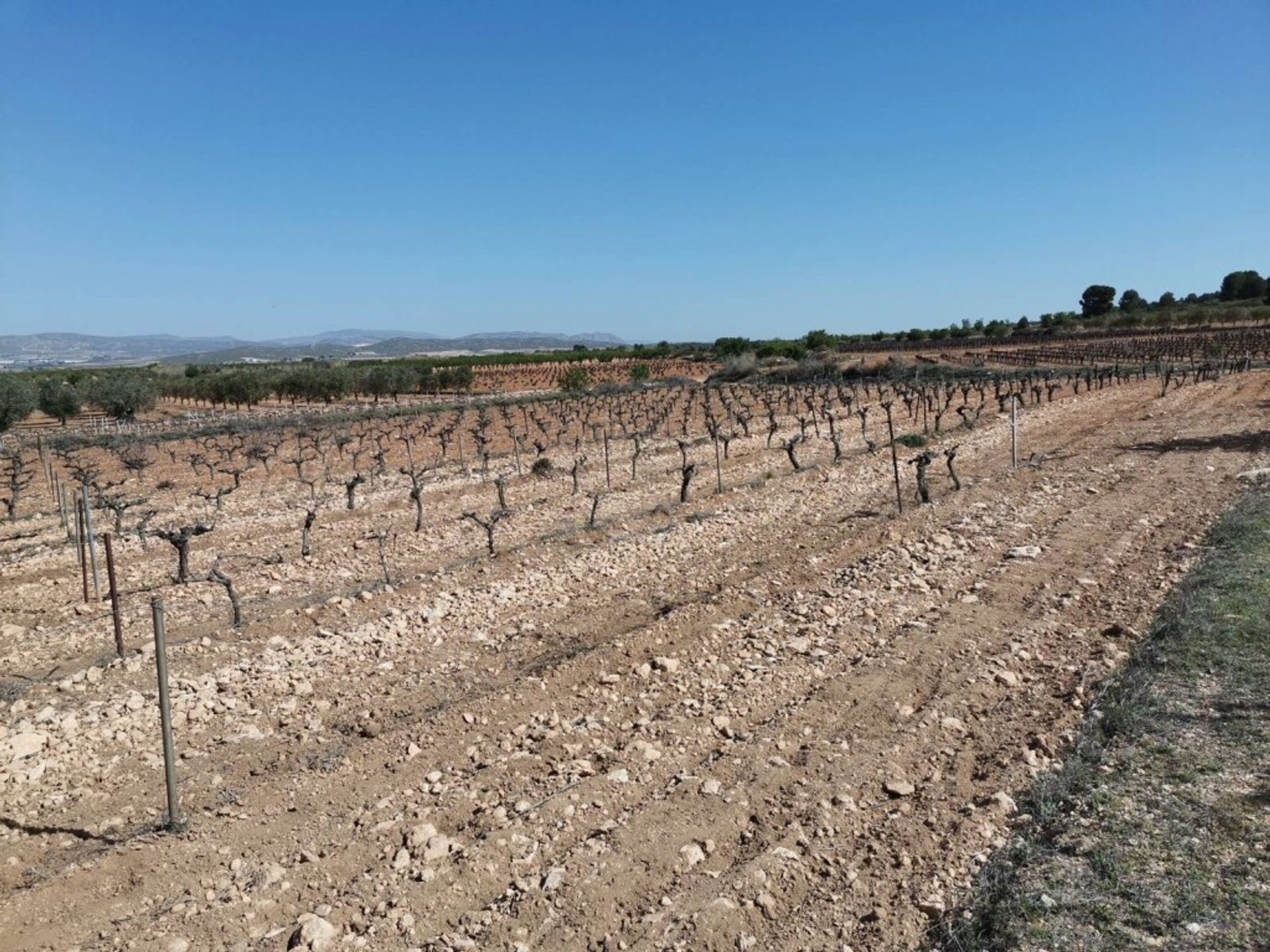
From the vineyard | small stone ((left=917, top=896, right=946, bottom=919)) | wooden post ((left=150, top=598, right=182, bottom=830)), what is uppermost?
the vineyard

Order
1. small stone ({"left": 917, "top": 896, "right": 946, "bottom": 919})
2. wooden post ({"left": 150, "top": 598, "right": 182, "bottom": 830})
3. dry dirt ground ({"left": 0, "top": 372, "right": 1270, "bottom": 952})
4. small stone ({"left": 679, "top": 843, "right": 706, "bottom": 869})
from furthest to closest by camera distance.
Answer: wooden post ({"left": 150, "top": 598, "right": 182, "bottom": 830}) → small stone ({"left": 679, "top": 843, "right": 706, "bottom": 869}) → dry dirt ground ({"left": 0, "top": 372, "right": 1270, "bottom": 952}) → small stone ({"left": 917, "top": 896, "right": 946, "bottom": 919})

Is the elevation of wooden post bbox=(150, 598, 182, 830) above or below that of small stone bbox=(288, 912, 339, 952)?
above

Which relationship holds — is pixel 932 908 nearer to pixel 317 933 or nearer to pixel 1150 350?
pixel 317 933

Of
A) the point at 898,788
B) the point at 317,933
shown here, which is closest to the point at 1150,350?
the point at 898,788

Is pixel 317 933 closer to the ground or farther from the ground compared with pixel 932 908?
closer to the ground

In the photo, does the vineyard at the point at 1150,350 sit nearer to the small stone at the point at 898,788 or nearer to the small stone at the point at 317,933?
the small stone at the point at 898,788

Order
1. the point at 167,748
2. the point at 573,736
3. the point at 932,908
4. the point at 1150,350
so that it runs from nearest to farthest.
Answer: the point at 932,908 < the point at 167,748 < the point at 573,736 < the point at 1150,350

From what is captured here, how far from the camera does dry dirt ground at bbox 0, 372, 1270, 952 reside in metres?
4.56

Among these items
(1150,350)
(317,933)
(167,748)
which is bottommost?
(317,933)

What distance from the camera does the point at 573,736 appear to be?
6.40 metres

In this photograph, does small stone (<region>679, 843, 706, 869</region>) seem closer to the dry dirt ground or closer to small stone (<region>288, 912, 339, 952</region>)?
the dry dirt ground

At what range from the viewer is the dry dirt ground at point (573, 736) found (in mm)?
4562

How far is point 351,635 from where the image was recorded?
8.74 meters

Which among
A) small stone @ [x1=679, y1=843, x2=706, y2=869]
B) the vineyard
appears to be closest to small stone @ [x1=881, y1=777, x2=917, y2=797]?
small stone @ [x1=679, y1=843, x2=706, y2=869]
